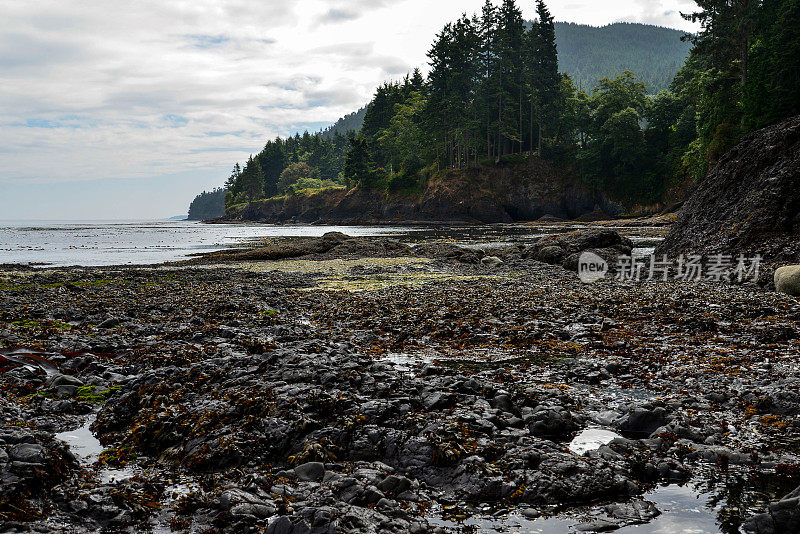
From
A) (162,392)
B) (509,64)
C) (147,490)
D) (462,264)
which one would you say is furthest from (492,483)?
(509,64)

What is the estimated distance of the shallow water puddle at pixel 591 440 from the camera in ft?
20.5

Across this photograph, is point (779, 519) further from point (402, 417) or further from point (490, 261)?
point (490, 261)

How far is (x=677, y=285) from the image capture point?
18.9 m

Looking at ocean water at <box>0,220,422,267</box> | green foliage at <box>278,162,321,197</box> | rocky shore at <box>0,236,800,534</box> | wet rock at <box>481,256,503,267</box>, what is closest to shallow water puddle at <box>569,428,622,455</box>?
rocky shore at <box>0,236,800,534</box>

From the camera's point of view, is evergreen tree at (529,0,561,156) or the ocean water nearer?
the ocean water

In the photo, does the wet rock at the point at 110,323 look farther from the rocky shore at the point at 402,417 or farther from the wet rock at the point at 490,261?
A: the wet rock at the point at 490,261

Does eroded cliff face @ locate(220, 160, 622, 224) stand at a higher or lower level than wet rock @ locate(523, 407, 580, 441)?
higher

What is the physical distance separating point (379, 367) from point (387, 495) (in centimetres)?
389

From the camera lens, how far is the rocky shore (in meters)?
4.99

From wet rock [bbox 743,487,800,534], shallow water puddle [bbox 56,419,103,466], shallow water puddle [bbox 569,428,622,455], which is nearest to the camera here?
wet rock [bbox 743,487,800,534]

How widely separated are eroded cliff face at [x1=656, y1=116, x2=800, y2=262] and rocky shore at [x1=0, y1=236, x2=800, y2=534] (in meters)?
7.52

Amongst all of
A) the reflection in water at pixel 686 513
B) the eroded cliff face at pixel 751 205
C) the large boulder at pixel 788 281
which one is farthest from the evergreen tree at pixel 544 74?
the reflection in water at pixel 686 513

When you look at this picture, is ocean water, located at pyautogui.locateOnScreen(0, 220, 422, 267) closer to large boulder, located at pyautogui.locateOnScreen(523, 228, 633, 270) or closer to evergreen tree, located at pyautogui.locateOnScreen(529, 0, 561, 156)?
large boulder, located at pyautogui.locateOnScreen(523, 228, 633, 270)

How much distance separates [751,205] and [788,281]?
8825mm
